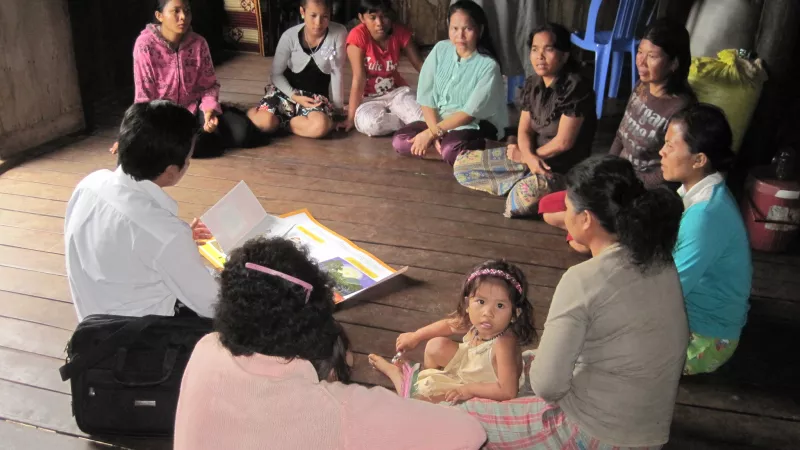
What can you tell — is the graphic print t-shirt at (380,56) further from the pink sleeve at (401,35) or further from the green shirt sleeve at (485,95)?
the green shirt sleeve at (485,95)

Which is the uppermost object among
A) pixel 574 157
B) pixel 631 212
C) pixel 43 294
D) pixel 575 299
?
pixel 631 212

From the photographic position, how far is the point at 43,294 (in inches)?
93.3

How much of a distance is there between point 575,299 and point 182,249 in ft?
3.10

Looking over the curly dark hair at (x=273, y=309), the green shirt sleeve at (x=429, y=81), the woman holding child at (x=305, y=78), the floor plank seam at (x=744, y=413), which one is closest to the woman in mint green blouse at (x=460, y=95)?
the green shirt sleeve at (x=429, y=81)

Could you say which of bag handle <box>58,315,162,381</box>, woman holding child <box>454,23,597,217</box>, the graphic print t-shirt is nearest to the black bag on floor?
bag handle <box>58,315,162,381</box>

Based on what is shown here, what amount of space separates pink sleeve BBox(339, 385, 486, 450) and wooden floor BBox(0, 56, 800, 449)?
889 millimetres

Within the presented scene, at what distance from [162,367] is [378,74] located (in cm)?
258

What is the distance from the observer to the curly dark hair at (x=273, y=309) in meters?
1.14

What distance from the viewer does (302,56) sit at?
3.81 meters

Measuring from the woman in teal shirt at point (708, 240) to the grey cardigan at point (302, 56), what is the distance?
87.1 inches

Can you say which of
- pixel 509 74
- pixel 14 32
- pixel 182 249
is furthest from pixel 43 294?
pixel 509 74

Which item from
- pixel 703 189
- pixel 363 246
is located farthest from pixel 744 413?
pixel 363 246

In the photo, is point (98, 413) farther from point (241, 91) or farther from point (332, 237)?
point (241, 91)

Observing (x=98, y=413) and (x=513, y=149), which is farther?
(x=513, y=149)
